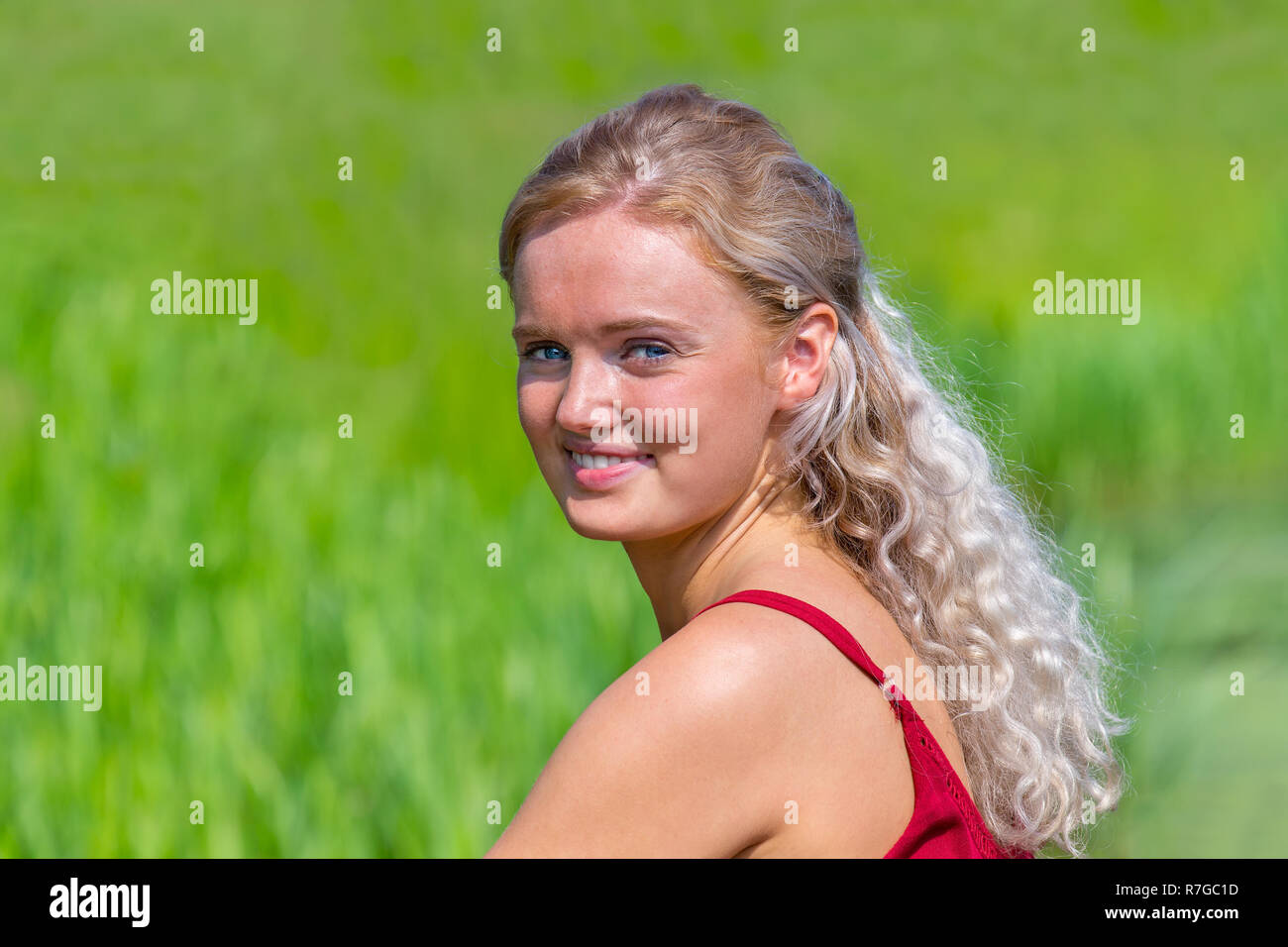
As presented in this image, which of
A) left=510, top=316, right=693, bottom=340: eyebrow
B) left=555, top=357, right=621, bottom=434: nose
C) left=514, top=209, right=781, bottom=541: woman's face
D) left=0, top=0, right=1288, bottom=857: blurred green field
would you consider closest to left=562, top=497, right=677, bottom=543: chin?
left=514, top=209, right=781, bottom=541: woman's face

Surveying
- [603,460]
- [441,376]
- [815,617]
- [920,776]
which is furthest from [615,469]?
[441,376]

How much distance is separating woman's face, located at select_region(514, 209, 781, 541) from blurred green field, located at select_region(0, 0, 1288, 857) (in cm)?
130

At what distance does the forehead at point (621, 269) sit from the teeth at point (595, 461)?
191 millimetres

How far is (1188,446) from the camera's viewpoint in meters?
5.78

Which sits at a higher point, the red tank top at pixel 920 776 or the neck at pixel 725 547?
the neck at pixel 725 547

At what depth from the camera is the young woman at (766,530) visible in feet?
4.67

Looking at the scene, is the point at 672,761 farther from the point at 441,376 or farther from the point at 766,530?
the point at 441,376

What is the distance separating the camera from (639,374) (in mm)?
1642

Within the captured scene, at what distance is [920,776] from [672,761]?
14.3 inches

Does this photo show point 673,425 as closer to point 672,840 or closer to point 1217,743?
point 672,840

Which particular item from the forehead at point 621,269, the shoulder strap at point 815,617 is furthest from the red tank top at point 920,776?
the forehead at point 621,269

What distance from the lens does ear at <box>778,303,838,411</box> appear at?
1768 millimetres

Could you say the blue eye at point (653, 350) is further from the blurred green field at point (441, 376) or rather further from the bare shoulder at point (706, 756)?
the blurred green field at point (441, 376)

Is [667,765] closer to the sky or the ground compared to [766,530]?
closer to the ground
